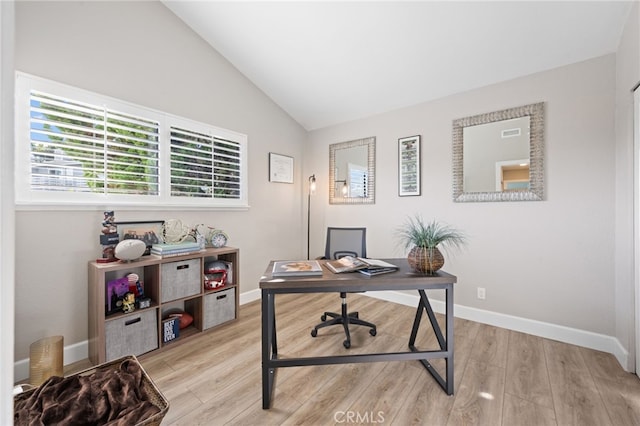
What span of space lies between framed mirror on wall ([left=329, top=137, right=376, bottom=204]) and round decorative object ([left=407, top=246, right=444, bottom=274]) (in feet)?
5.83

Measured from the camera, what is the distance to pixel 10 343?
0.41 meters

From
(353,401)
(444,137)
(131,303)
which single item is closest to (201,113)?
(131,303)

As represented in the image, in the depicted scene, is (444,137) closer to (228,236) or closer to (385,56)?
(385,56)

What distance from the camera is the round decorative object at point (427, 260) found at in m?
1.63

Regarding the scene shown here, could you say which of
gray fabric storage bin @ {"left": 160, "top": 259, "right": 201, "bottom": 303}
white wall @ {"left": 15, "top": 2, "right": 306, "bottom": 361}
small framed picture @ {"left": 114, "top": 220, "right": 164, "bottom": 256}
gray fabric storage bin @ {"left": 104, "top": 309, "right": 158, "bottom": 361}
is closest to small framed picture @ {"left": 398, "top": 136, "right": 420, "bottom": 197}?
Result: white wall @ {"left": 15, "top": 2, "right": 306, "bottom": 361}

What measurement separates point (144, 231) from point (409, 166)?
9.49 feet

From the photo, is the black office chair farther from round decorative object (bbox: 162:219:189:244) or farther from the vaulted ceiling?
the vaulted ceiling

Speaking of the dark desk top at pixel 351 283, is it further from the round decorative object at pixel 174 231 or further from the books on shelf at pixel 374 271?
the round decorative object at pixel 174 231

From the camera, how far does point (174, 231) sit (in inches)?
92.4

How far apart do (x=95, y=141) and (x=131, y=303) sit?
1337 mm

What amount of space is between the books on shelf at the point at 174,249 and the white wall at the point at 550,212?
2451 mm

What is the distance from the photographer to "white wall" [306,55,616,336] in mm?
2086

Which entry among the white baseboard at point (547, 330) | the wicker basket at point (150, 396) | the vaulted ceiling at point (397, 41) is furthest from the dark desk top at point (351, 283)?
the vaulted ceiling at point (397, 41)

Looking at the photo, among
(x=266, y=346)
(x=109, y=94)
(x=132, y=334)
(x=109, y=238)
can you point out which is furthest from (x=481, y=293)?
(x=109, y=94)
